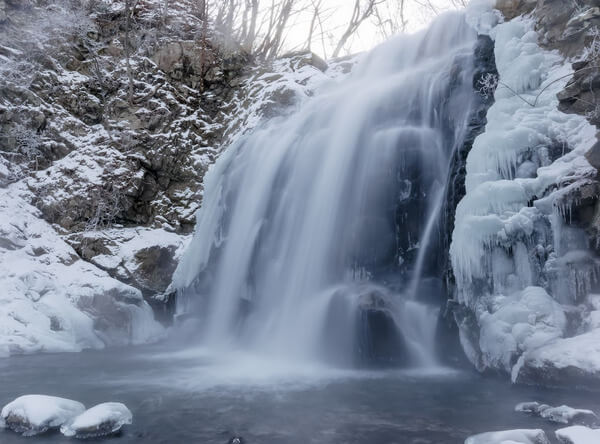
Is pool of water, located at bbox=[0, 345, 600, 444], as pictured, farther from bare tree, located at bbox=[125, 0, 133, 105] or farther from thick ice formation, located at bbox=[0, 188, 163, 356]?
bare tree, located at bbox=[125, 0, 133, 105]

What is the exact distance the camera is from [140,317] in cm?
954

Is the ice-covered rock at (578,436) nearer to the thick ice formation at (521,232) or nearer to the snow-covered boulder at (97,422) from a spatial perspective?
the thick ice formation at (521,232)

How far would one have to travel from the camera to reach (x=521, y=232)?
5.32 m

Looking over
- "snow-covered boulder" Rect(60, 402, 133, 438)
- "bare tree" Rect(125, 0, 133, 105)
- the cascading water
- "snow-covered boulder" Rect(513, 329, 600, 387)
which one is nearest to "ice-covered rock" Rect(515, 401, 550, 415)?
"snow-covered boulder" Rect(513, 329, 600, 387)

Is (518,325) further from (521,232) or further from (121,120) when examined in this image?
(121,120)

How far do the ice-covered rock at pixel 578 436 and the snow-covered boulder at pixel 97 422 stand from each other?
10.9 ft

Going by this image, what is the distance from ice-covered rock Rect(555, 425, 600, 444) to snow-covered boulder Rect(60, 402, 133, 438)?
131 inches

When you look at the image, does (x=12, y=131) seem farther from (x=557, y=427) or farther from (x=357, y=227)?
(x=557, y=427)

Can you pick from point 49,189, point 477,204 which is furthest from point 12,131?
point 477,204

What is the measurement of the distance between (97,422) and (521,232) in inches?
183

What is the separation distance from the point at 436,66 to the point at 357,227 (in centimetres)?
366

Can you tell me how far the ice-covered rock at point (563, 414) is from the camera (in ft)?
11.7

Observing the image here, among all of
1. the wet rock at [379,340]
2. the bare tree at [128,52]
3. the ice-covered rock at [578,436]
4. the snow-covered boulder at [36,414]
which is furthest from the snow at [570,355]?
the bare tree at [128,52]

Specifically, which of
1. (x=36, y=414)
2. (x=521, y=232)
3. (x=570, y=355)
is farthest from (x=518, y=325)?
(x=36, y=414)
